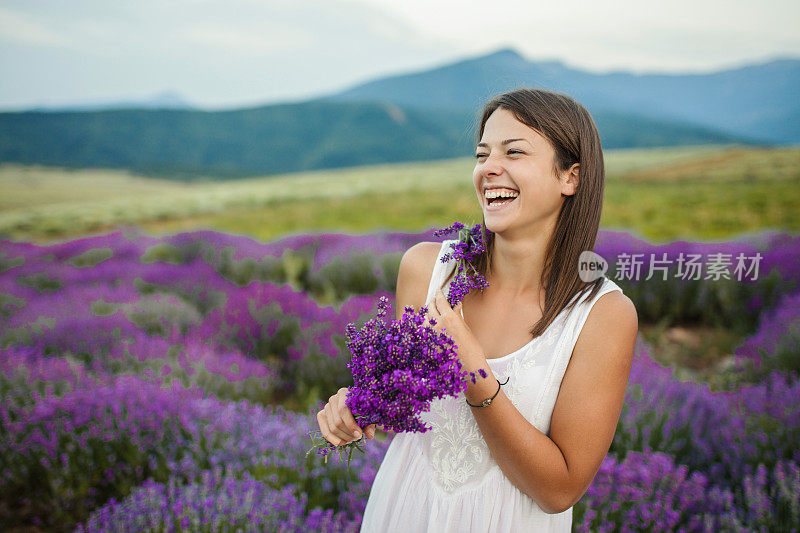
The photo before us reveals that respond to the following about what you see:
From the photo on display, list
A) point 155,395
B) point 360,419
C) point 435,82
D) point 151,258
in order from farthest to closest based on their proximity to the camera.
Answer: point 435,82 → point 151,258 → point 155,395 → point 360,419

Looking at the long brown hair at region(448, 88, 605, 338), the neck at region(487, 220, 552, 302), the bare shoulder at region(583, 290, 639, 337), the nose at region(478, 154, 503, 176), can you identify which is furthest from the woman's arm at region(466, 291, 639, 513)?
the nose at region(478, 154, 503, 176)

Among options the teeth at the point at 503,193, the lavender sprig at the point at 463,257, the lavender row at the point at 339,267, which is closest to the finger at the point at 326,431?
the lavender sprig at the point at 463,257

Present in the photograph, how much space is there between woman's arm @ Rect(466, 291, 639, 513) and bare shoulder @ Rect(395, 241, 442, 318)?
440mm

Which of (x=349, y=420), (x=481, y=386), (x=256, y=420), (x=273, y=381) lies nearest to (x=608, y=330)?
(x=481, y=386)

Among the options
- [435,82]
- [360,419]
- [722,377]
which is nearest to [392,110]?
[435,82]

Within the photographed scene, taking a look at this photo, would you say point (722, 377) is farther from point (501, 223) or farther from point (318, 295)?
point (318, 295)

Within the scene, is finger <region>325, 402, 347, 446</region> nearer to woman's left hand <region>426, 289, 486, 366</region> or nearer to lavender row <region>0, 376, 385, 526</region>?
woman's left hand <region>426, 289, 486, 366</region>

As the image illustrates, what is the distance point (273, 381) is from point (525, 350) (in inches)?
105

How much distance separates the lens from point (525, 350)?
4.29 feet

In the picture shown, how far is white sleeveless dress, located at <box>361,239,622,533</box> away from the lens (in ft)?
4.19

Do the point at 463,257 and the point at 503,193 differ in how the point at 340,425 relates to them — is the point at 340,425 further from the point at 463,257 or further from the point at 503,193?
the point at 503,193

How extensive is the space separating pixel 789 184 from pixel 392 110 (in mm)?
32935

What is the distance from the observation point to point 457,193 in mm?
12641

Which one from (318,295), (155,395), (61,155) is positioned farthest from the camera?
(61,155)
